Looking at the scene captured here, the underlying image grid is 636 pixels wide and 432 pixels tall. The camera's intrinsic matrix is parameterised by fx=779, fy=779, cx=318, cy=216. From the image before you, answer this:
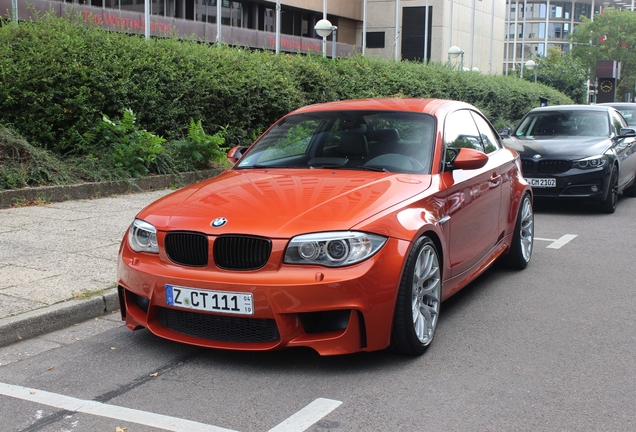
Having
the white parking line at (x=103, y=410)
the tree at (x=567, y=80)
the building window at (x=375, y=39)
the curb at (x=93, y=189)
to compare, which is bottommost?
the white parking line at (x=103, y=410)

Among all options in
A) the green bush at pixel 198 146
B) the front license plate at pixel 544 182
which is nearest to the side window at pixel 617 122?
the front license plate at pixel 544 182

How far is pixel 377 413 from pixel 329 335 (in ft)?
2.00

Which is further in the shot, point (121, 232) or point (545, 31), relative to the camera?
point (545, 31)

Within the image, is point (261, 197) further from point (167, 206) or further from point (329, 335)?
point (329, 335)

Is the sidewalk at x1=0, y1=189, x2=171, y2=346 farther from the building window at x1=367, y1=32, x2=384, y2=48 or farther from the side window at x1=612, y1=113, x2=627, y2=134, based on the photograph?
the building window at x1=367, y1=32, x2=384, y2=48

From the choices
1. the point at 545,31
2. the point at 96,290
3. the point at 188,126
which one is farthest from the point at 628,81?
the point at 96,290

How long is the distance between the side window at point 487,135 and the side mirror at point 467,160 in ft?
4.04

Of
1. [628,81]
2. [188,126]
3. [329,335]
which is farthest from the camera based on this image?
[628,81]

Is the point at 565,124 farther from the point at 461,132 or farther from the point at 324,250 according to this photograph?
the point at 324,250

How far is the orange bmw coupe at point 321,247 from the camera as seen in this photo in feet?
13.7

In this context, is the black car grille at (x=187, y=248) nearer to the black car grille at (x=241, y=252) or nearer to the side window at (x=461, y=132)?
the black car grille at (x=241, y=252)

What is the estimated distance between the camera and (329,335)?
13.8 ft

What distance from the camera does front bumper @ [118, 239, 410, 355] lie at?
4.10 m

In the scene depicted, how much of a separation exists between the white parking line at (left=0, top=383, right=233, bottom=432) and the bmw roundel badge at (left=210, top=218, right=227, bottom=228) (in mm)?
1112
